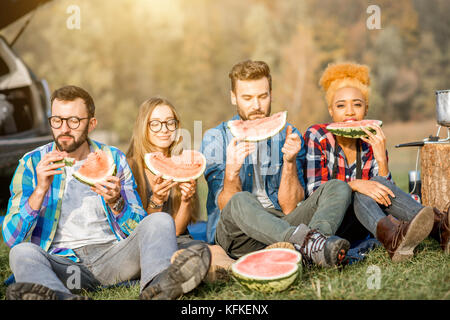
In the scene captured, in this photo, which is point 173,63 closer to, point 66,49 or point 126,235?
point 66,49

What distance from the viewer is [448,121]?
4.48m

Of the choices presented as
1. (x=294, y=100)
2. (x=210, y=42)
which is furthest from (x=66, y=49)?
(x=294, y=100)

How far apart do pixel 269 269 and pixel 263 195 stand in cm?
111

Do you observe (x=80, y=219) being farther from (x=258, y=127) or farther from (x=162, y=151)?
(x=258, y=127)

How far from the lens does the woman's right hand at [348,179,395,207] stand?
3.69 metres

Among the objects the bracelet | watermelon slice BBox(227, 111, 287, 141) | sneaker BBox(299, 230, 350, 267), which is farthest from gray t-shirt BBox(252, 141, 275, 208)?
the bracelet

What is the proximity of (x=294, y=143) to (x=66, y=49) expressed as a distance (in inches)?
839

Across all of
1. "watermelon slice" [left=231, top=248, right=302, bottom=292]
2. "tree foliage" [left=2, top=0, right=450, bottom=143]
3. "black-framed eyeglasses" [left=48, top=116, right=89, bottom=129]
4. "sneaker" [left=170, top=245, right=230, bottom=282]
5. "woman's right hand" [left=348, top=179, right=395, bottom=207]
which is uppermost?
"tree foliage" [left=2, top=0, right=450, bottom=143]

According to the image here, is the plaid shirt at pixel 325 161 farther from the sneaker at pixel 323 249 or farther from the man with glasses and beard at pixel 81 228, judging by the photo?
the man with glasses and beard at pixel 81 228

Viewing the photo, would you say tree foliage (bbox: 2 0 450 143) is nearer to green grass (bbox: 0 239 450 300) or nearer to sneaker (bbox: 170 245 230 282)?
sneaker (bbox: 170 245 230 282)

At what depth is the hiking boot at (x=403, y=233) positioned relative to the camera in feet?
10.7

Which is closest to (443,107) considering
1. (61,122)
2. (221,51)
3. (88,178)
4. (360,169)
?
(360,169)

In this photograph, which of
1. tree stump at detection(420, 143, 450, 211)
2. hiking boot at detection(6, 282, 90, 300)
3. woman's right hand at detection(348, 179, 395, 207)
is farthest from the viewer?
tree stump at detection(420, 143, 450, 211)

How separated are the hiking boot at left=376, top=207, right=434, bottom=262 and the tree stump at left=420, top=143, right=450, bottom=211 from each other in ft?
3.92
